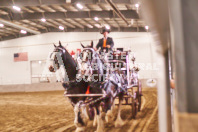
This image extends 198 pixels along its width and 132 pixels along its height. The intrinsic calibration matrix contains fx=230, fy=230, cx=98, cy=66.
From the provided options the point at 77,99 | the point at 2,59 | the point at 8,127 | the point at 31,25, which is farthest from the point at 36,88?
the point at 77,99

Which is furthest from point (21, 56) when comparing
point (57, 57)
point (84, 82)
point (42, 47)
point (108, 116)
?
point (84, 82)

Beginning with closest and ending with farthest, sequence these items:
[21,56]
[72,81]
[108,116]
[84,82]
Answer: [72,81], [84,82], [108,116], [21,56]

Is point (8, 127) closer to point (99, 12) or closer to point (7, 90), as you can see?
point (99, 12)

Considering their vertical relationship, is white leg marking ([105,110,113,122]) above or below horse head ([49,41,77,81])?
below

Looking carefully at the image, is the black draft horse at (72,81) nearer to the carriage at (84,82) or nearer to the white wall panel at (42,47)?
the carriage at (84,82)

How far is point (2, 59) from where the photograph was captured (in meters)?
23.7

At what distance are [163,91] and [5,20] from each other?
54.3 feet

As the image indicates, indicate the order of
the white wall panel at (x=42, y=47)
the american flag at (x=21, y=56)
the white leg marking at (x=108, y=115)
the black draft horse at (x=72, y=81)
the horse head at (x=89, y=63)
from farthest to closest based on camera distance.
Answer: the american flag at (x=21, y=56) → the white wall panel at (x=42, y=47) → the white leg marking at (x=108, y=115) → the black draft horse at (x=72, y=81) → the horse head at (x=89, y=63)

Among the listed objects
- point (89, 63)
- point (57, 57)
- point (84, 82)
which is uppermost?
point (57, 57)

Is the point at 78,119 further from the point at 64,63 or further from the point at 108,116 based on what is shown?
the point at 108,116

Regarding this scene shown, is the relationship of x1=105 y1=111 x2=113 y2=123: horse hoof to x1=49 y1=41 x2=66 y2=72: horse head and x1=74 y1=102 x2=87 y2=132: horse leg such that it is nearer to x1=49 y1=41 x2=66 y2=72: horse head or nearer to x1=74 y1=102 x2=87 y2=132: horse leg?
x1=74 y1=102 x2=87 y2=132: horse leg

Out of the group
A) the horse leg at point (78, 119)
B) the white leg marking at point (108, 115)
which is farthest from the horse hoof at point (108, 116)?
the horse leg at point (78, 119)

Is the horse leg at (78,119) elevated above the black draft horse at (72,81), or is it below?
below

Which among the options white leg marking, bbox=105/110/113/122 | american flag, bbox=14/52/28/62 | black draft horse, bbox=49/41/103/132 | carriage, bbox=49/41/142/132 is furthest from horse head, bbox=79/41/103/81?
american flag, bbox=14/52/28/62
